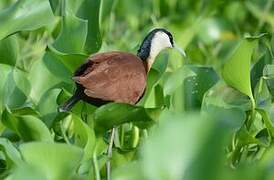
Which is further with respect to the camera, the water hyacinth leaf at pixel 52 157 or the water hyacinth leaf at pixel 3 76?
the water hyacinth leaf at pixel 3 76

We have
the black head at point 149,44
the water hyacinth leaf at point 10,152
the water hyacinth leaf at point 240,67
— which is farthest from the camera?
the black head at point 149,44

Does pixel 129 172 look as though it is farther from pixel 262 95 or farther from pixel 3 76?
pixel 262 95

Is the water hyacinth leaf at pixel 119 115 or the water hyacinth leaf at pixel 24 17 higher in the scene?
the water hyacinth leaf at pixel 24 17

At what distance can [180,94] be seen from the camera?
246 centimetres

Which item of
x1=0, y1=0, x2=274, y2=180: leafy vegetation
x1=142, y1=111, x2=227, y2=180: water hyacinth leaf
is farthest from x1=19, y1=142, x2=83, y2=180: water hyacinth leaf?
x1=142, y1=111, x2=227, y2=180: water hyacinth leaf

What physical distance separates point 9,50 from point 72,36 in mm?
173

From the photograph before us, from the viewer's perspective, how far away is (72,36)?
2572mm

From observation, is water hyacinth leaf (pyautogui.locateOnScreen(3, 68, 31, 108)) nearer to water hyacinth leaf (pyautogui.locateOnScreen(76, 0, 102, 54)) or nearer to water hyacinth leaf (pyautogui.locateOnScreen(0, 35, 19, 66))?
water hyacinth leaf (pyautogui.locateOnScreen(0, 35, 19, 66))

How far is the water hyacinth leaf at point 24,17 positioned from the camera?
2.50m

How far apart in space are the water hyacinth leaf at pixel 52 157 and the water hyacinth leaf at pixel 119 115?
1.21ft

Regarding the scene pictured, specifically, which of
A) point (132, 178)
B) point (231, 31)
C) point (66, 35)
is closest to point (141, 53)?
point (66, 35)

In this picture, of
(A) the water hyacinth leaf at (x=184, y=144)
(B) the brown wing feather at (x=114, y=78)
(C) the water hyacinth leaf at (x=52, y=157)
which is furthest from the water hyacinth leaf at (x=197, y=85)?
(A) the water hyacinth leaf at (x=184, y=144)

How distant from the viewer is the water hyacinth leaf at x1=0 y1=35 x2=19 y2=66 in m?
2.61

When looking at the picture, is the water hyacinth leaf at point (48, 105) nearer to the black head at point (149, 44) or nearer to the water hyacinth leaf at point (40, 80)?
the water hyacinth leaf at point (40, 80)
